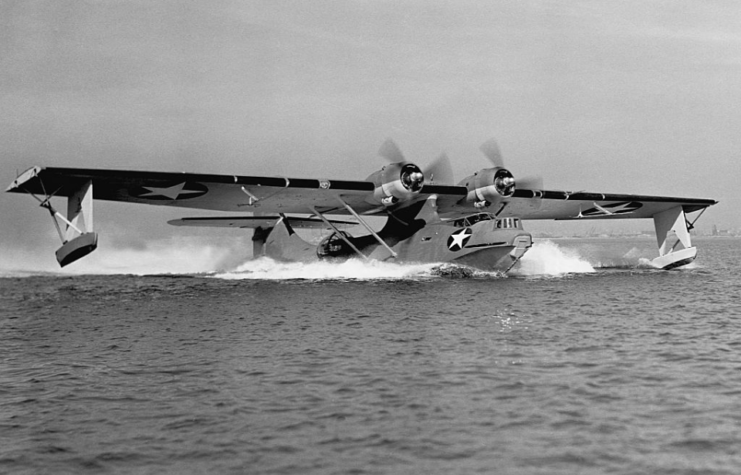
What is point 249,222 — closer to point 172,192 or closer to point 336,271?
point 336,271

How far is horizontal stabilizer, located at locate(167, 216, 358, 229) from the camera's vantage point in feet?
93.6

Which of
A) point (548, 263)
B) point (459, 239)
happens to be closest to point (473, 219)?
point (459, 239)

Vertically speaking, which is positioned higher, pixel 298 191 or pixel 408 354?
pixel 298 191

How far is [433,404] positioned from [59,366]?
17.2ft

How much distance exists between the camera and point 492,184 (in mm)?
24531

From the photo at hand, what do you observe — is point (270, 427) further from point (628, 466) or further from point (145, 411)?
point (628, 466)

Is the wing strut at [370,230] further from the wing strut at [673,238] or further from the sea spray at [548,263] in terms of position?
the wing strut at [673,238]

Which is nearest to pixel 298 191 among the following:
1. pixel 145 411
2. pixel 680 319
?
pixel 680 319

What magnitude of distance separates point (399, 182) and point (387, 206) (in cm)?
184

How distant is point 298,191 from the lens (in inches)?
894

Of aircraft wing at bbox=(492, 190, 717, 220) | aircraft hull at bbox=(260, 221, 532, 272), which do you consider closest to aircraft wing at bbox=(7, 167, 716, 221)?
aircraft wing at bbox=(492, 190, 717, 220)

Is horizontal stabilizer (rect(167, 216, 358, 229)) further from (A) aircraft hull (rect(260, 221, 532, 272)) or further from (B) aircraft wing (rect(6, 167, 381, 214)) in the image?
(B) aircraft wing (rect(6, 167, 381, 214))

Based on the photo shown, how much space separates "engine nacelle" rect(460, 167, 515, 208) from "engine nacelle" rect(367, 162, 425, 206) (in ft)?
8.89

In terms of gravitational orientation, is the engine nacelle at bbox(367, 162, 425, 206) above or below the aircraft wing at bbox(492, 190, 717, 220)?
above
